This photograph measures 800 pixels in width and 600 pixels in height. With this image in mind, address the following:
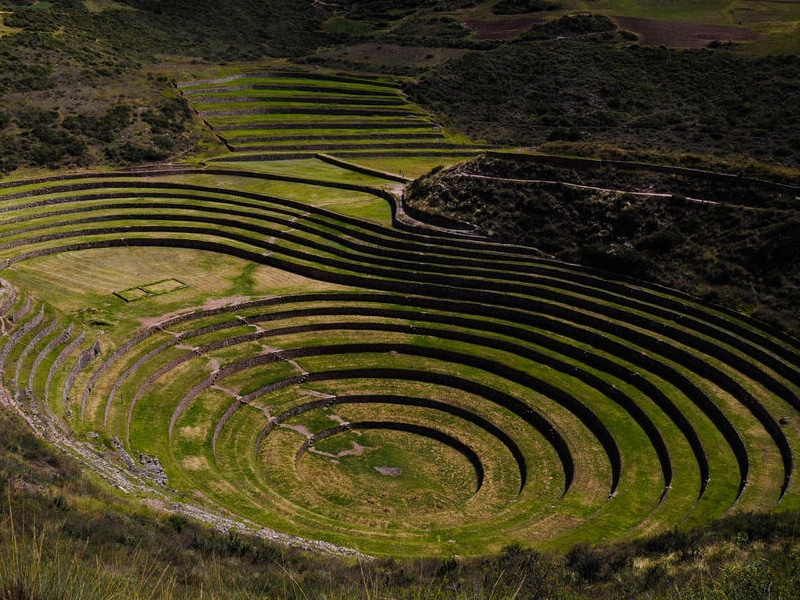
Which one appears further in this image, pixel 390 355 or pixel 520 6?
pixel 520 6

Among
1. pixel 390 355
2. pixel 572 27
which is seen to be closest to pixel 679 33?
pixel 572 27

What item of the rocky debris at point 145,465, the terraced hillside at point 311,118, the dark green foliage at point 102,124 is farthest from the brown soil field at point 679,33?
the rocky debris at point 145,465

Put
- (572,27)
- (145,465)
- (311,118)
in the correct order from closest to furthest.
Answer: (145,465)
(311,118)
(572,27)

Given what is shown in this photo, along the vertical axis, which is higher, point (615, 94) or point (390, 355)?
point (615, 94)

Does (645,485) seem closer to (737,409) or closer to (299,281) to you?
(737,409)

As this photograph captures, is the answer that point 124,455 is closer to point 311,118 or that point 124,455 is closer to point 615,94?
point 311,118

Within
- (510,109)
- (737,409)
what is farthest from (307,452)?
(510,109)
